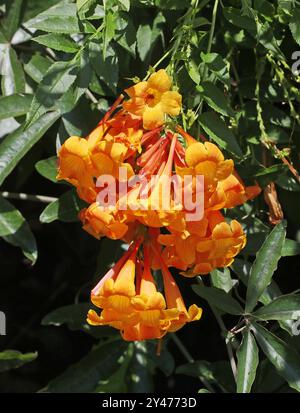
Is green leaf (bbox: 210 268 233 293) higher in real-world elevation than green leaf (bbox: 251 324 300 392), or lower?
higher

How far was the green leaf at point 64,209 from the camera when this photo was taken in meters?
1.65

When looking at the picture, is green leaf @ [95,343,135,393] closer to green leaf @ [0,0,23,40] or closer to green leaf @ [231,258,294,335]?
green leaf @ [231,258,294,335]

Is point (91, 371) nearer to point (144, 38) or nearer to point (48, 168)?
point (48, 168)

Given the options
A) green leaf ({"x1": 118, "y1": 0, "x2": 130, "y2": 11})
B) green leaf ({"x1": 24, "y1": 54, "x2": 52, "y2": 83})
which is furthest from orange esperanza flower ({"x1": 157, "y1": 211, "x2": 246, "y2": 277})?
green leaf ({"x1": 24, "y1": 54, "x2": 52, "y2": 83})

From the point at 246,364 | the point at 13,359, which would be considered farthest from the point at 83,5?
the point at 13,359

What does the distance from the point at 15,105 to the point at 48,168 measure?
144 mm

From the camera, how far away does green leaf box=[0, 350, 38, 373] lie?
175 centimetres

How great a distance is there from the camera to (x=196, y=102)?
4.75 ft

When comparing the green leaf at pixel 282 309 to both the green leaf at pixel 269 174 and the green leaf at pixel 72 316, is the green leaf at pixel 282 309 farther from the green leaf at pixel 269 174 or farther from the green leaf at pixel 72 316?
the green leaf at pixel 72 316

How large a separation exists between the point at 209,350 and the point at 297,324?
77 cm

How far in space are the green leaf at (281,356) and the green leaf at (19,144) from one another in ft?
1.90

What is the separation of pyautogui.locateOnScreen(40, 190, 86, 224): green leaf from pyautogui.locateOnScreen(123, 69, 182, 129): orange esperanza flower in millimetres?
452

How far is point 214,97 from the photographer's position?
4.68 ft
